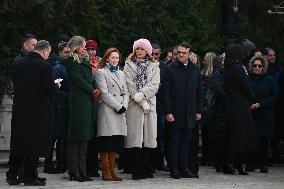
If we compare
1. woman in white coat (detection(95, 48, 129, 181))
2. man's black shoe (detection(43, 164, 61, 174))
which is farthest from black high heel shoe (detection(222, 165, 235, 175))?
man's black shoe (detection(43, 164, 61, 174))

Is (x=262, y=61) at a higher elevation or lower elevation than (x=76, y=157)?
higher

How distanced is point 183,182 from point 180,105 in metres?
1.29

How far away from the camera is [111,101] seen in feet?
46.9

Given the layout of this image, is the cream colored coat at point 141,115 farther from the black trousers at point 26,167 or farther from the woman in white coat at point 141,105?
the black trousers at point 26,167

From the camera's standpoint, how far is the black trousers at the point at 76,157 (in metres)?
14.1

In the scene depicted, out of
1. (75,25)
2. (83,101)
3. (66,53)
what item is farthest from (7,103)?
(83,101)

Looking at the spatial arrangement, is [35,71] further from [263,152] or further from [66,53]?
[263,152]

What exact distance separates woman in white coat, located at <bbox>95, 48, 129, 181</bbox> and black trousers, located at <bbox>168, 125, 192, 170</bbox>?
0.89 metres

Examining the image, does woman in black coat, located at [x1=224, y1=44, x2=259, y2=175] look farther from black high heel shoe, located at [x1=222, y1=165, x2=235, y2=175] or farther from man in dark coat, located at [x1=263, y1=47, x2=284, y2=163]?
man in dark coat, located at [x1=263, y1=47, x2=284, y2=163]

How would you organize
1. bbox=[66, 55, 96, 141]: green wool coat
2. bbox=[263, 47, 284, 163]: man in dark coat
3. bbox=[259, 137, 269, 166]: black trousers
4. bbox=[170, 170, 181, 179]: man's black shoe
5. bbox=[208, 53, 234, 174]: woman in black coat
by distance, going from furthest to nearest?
bbox=[263, 47, 284, 163]: man in dark coat, bbox=[259, 137, 269, 166]: black trousers, bbox=[208, 53, 234, 174]: woman in black coat, bbox=[170, 170, 181, 179]: man's black shoe, bbox=[66, 55, 96, 141]: green wool coat

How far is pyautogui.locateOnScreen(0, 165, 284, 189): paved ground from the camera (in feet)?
44.7

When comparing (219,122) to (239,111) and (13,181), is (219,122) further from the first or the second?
(13,181)

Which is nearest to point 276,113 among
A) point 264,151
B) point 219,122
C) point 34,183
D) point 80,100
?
point 264,151

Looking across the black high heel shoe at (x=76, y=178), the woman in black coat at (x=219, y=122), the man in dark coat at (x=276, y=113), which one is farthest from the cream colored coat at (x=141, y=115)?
the man in dark coat at (x=276, y=113)
